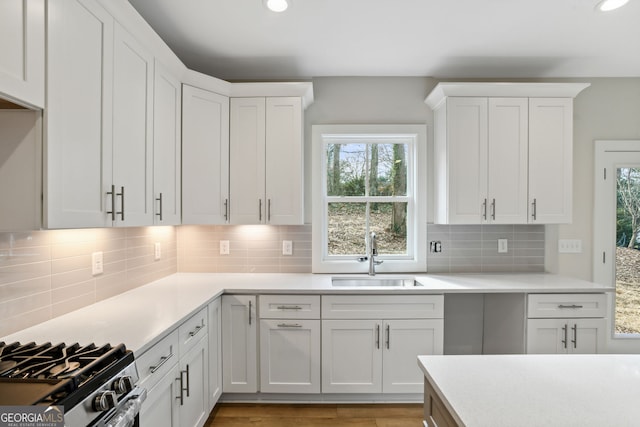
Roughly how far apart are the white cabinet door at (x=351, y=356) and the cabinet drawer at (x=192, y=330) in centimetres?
82

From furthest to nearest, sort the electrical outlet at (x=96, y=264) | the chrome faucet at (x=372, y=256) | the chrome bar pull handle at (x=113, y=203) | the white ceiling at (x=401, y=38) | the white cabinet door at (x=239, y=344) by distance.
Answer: the chrome faucet at (x=372, y=256) < the white cabinet door at (x=239, y=344) < the white ceiling at (x=401, y=38) < the electrical outlet at (x=96, y=264) < the chrome bar pull handle at (x=113, y=203)

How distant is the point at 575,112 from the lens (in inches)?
116

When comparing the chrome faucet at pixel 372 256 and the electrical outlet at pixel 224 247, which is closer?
the chrome faucet at pixel 372 256

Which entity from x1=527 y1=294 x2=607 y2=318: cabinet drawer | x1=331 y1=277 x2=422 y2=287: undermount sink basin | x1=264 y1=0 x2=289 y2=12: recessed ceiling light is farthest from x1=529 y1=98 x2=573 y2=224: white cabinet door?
x1=264 y1=0 x2=289 y2=12: recessed ceiling light

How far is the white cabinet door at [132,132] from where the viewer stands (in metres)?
1.67

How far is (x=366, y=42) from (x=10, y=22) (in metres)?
1.97

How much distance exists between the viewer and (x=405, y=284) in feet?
9.30

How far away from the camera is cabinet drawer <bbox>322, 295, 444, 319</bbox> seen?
240 centimetres

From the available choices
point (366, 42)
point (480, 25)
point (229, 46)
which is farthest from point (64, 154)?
point (480, 25)

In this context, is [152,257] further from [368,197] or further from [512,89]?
[512,89]

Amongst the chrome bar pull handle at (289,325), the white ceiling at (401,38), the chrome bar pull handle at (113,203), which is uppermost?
the white ceiling at (401,38)

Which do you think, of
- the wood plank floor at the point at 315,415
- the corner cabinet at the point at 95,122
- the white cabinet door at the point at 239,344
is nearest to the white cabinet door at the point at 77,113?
the corner cabinet at the point at 95,122

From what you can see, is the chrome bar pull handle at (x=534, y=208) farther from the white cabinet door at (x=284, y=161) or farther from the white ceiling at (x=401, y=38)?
the white cabinet door at (x=284, y=161)

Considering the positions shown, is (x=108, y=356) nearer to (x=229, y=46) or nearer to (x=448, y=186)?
(x=229, y=46)
